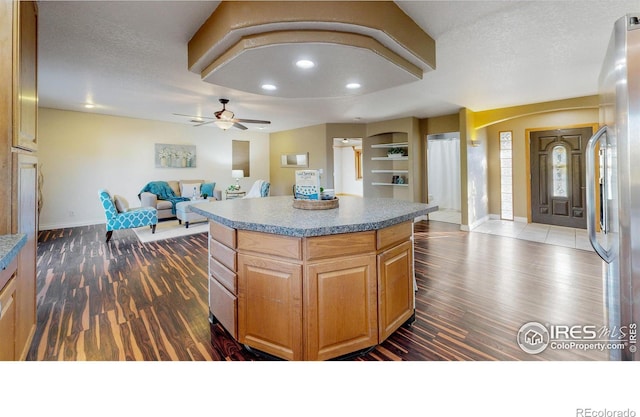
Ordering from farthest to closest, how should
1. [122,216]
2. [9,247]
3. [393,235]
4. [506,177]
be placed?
[506,177]
[122,216]
[393,235]
[9,247]

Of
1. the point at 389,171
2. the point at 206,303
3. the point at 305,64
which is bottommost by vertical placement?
the point at 206,303

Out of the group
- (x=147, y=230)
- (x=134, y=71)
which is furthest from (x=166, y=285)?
(x=147, y=230)

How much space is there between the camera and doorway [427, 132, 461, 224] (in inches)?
318

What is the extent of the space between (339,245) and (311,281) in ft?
0.86

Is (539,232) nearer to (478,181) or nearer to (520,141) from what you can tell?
(478,181)

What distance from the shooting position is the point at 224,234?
2.02 meters

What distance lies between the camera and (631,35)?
43.0 inches

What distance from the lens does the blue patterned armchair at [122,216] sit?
4.81m

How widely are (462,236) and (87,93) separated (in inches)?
270

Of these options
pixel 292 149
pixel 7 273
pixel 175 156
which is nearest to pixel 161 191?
pixel 175 156

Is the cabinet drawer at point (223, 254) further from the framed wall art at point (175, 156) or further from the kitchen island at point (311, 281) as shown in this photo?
the framed wall art at point (175, 156)

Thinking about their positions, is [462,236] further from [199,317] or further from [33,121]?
[33,121]

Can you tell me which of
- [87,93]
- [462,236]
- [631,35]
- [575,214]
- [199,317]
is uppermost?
[87,93]

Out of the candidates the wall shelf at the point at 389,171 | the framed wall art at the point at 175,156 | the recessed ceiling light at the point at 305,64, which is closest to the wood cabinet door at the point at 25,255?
the recessed ceiling light at the point at 305,64
